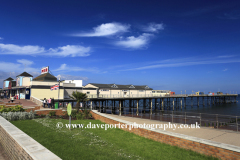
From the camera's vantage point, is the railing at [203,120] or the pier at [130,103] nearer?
the railing at [203,120]

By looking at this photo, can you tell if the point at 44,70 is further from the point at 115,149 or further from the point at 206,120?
the point at 115,149

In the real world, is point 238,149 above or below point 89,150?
above

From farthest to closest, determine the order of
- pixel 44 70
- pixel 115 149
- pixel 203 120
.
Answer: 1. pixel 44 70
2. pixel 203 120
3. pixel 115 149

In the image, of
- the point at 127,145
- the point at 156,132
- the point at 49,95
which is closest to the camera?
the point at 127,145

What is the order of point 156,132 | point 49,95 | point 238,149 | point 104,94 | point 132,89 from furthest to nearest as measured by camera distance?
1. point 132,89
2. point 104,94
3. point 49,95
4. point 156,132
5. point 238,149

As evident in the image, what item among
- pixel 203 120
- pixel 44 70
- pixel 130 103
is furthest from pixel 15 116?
pixel 130 103

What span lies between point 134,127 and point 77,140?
3379 mm

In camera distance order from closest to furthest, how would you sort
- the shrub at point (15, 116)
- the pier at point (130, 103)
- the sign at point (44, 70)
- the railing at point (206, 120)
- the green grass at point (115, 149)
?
the green grass at point (115, 149), the railing at point (206, 120), the shrub at point (15, 116), the pier at point (130, 103), the sign at point (44, 70)

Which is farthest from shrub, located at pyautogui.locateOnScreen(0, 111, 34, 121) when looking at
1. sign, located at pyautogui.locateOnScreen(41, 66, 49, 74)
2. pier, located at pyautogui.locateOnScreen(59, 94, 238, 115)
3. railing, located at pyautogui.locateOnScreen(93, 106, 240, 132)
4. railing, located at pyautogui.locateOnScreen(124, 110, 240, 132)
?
sign, located at pyautogui.locateOnScreen(41, 66, 49, 74)

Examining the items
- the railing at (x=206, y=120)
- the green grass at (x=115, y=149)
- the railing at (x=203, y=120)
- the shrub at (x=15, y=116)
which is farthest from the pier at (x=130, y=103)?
the shrub at (x=15, y=116)

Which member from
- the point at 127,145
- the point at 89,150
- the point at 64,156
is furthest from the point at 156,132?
the point at 64,156

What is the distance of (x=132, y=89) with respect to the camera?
178ft

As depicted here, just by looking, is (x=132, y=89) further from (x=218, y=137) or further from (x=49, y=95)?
(x=218, y=137)

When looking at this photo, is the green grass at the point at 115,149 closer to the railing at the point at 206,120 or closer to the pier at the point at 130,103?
the railing at the point at 206,120
